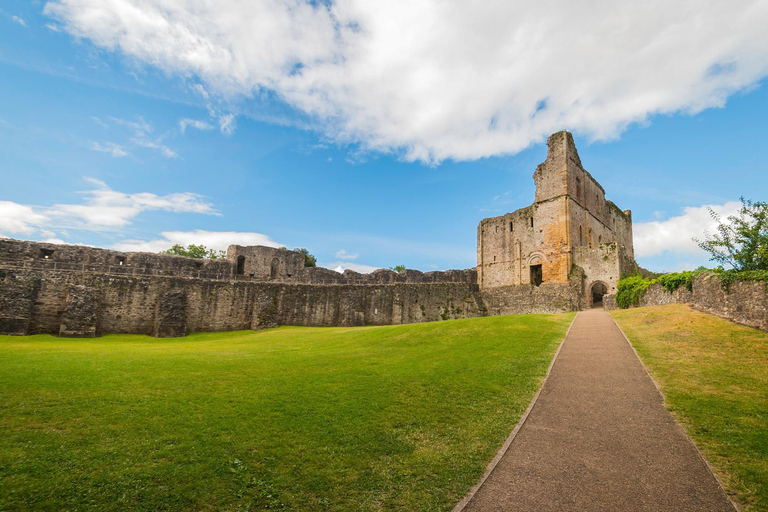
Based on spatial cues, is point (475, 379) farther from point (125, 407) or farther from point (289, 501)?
point (125, 407)

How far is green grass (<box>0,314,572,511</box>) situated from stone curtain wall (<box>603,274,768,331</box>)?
789cm

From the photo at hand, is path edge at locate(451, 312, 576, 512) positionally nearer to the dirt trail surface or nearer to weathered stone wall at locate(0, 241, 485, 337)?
the dirt trail surface

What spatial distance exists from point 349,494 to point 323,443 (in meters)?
1.38

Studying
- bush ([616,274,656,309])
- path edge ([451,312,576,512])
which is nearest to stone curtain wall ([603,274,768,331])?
bush ([616,274,656,309])

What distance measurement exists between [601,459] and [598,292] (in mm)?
32736

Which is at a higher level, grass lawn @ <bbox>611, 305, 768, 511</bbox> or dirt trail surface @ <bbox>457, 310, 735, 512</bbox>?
grass lawn @ <bbox>611, 305, 768, 511</bbox>

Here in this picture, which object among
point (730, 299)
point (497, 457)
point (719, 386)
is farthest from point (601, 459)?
point (730, 299)

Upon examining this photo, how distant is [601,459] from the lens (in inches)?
245

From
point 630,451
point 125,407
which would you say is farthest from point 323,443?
point 630,451

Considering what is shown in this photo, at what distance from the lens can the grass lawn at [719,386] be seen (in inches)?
226

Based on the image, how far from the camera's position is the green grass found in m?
5.12

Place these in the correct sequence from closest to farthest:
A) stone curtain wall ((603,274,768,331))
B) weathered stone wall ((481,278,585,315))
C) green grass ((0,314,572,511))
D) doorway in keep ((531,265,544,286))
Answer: green grass ((0,314,572,511)) < stone curtain wall ((603,274,768,331)) < weathered stone wall ((481,278,585,315)) < doorway in keep ((531,265,544,286))

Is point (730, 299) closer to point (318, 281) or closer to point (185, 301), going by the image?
point (185, 301)

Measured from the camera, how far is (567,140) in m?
36.3
